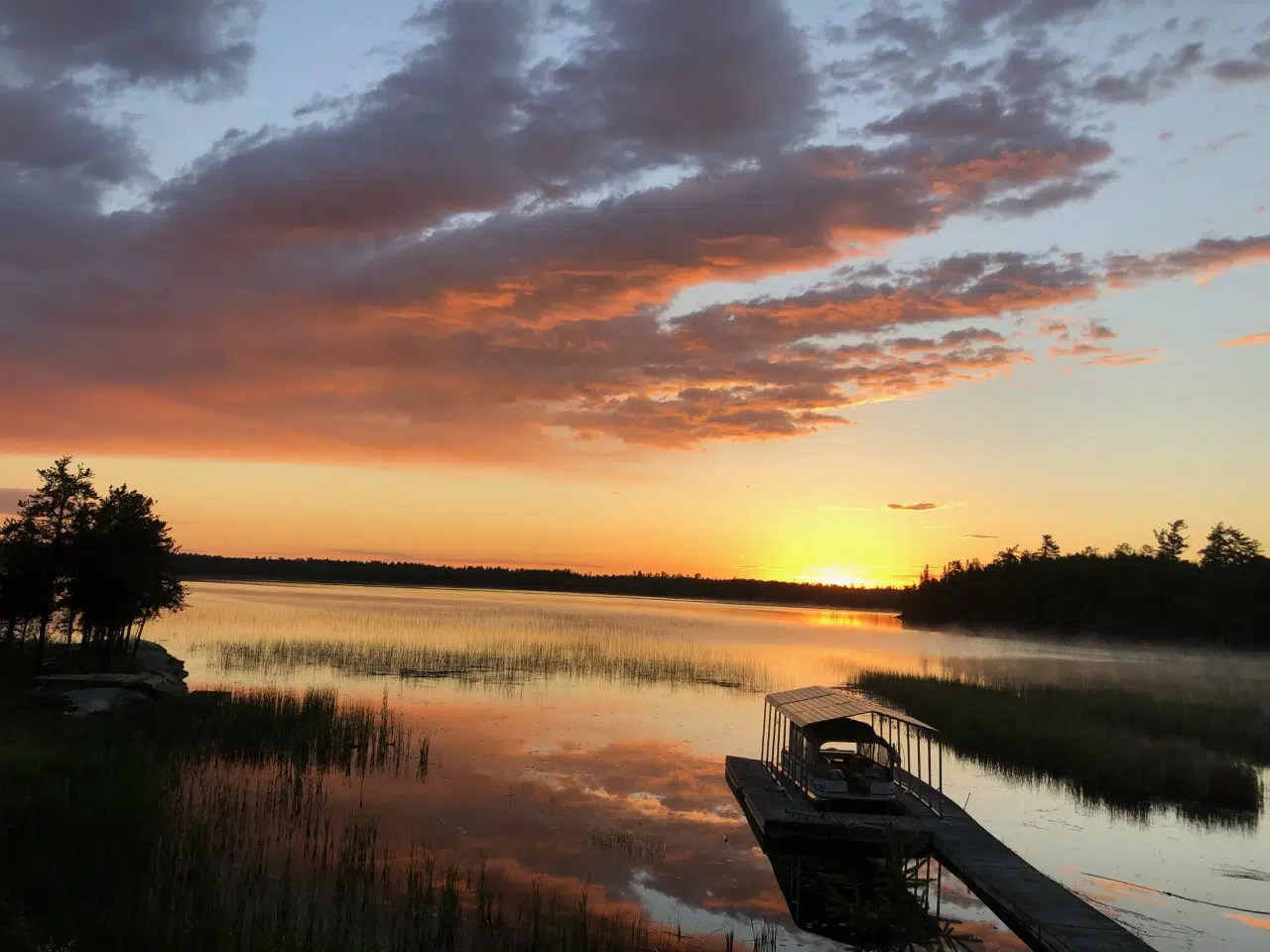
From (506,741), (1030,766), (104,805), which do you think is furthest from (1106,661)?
(104,805)

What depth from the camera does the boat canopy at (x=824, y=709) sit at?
79.1ft

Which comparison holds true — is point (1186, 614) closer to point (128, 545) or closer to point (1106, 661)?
point (1106, 661)

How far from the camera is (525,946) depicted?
1348 centimetres

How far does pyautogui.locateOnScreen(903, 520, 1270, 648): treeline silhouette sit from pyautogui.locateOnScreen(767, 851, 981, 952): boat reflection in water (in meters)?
78.0

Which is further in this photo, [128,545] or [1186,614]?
[1186,614]

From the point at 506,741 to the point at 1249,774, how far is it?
1057 inches

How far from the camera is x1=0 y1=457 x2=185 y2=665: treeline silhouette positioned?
34.7 m

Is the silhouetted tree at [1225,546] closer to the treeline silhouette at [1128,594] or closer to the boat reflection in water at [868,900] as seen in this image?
the treeline silhouette at [1128,594]

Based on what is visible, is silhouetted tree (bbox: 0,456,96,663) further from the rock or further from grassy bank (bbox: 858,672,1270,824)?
grassy bank (bbox: 858,672,1270,824)

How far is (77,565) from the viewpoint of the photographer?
35656mm

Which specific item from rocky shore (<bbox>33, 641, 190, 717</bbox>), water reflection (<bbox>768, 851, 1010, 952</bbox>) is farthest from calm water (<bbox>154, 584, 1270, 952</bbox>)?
rocky shore (<bbox>33, 641, 190, 717</bbox>)

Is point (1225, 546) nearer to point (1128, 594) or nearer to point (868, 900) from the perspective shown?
point (1128, 594)

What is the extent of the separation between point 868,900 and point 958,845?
398 centimetres

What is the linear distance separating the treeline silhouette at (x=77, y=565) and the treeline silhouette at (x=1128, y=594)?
89.9 metres
